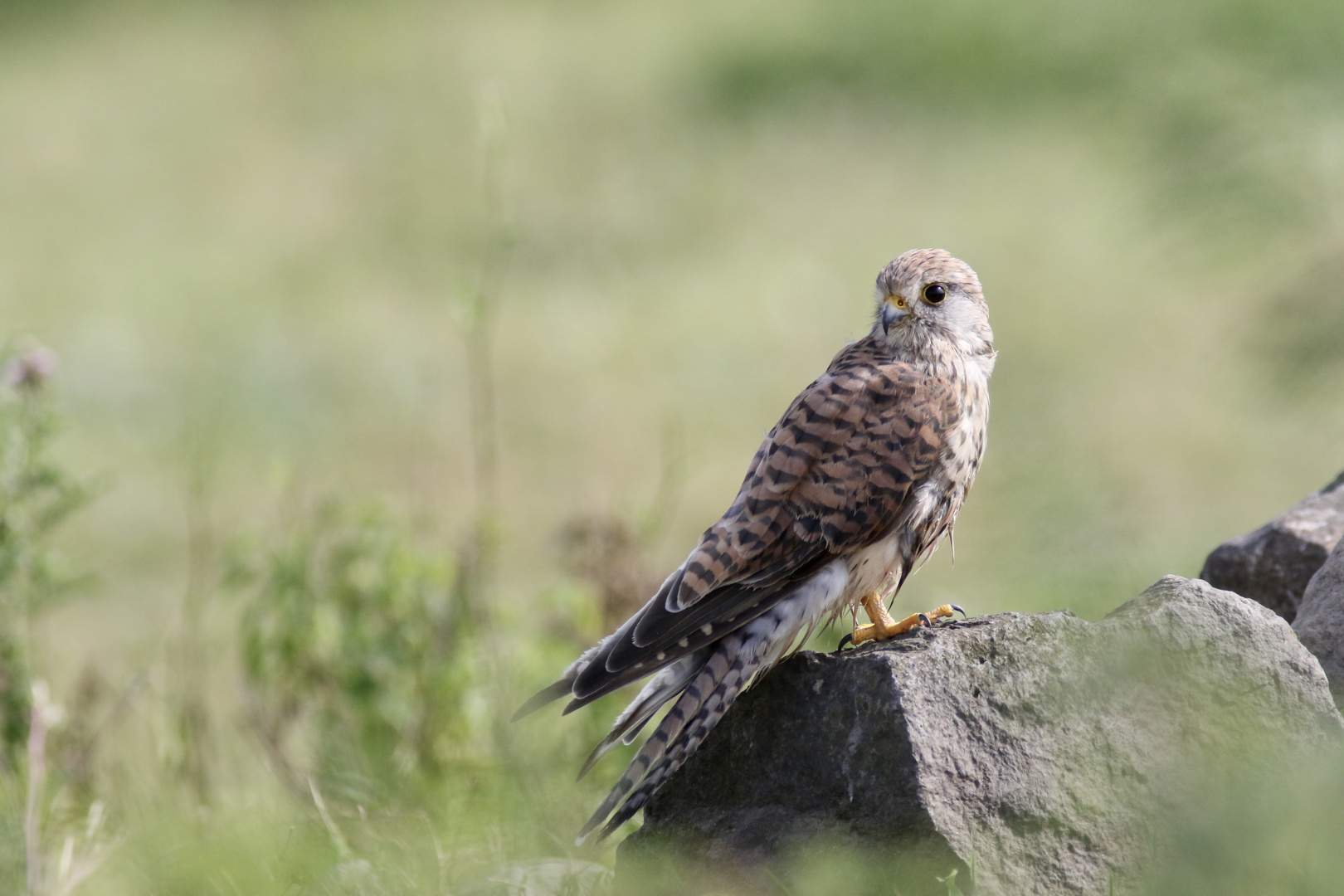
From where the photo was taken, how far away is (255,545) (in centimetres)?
406

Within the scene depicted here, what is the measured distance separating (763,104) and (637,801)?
11271mm

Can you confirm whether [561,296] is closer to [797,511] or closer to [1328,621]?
[797,511]

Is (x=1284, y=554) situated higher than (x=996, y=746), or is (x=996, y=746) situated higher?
(x=1284, y=554)

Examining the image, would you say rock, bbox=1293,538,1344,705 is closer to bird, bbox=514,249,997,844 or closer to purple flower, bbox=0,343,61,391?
bird, bbox=514,249,997,844

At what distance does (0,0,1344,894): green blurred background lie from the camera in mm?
1969

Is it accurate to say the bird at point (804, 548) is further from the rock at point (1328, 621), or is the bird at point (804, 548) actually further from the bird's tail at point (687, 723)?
the rock at point (1328, 621)

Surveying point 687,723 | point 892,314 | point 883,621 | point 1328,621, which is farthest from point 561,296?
point 1328,621

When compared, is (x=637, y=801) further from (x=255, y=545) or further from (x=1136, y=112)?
(x=255, y=545)

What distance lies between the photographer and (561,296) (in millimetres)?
10445

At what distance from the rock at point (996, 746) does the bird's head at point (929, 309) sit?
90cm

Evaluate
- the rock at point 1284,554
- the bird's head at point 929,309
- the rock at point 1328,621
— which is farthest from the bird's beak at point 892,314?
the rock at point 1328,621

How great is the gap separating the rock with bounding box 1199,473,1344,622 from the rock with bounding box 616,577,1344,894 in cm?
78

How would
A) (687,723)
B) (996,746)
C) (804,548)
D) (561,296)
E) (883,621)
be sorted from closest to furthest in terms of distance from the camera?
(996,746), (687,723), (804,548), (883,621), (561,296)

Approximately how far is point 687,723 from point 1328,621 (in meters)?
1.17
